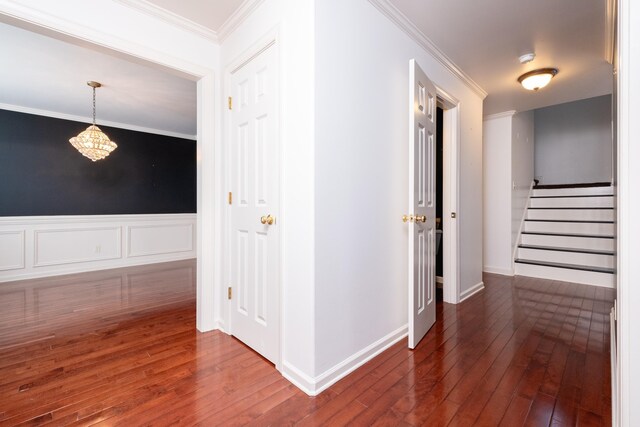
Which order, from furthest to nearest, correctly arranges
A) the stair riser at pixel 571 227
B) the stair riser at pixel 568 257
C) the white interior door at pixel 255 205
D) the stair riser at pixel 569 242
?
the stair riser at pixel 571 227 < the stair riser at pixel 569 242 < the stair riser at pixel 568 257 < the white interior door at pixel 255 205

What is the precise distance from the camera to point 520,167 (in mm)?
4969

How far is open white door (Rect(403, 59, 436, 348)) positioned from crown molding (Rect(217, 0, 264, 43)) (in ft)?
3.98

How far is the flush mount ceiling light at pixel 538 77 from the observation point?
3104 millimetres

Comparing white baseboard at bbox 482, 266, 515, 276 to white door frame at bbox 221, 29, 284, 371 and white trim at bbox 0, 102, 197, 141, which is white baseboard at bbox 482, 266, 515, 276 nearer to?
white door frame at bbox 221, 29, 284, 371

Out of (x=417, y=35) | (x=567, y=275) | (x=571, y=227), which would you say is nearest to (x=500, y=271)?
(x=567, y=275)

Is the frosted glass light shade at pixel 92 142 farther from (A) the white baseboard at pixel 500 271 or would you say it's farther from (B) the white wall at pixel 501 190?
(A) the white baseboard at pixel 500 271

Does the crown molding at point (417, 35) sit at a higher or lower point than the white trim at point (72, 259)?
higher

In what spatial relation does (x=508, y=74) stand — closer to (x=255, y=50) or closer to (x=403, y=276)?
(x=403, y=276)

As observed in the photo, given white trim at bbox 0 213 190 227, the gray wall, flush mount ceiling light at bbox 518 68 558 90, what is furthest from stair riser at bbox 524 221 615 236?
white trim at bbox 0 213 190 227

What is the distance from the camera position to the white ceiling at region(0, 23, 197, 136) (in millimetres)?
2727

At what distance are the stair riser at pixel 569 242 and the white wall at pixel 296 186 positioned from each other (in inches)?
180

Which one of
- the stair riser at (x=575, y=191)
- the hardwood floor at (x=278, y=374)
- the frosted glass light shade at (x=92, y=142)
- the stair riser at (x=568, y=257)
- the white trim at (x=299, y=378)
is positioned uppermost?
the frosted glass light shade at (x=92, y=142)

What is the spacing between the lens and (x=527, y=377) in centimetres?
177

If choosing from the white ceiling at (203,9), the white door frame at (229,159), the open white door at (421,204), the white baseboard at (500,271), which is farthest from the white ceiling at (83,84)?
the white baseboard at (500,271)
